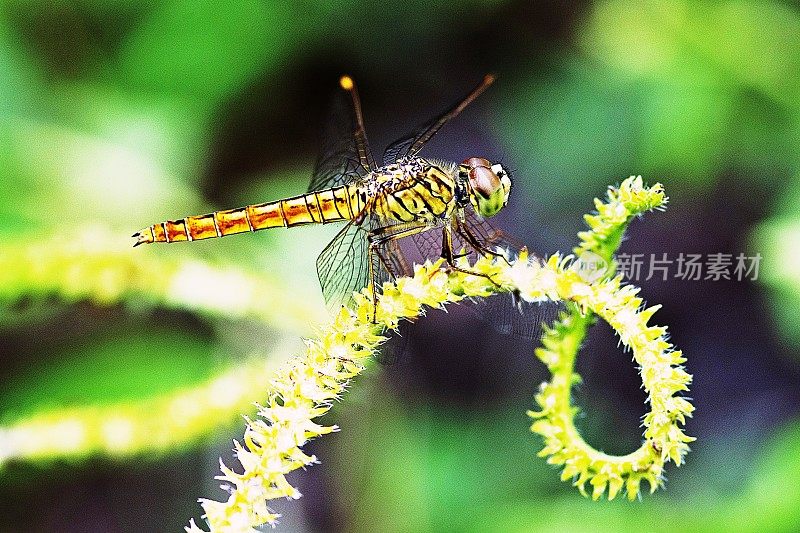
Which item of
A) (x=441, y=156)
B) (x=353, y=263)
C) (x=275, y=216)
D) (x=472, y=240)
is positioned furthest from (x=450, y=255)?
(x=441, y=156)

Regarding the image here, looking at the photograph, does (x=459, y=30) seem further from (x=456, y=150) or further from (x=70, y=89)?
(x=70, y=89)

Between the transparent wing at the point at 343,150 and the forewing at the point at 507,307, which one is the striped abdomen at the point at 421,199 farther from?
the transparent wing at the point at 343,150

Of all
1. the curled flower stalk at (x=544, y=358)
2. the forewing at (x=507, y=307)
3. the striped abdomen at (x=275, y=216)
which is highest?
the striped abdomen at (x=275, y=216)

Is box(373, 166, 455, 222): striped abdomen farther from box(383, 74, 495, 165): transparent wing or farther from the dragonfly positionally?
box(383, 74, 495, 165): transparent wing

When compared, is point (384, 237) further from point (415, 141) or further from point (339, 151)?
point (339, 151)

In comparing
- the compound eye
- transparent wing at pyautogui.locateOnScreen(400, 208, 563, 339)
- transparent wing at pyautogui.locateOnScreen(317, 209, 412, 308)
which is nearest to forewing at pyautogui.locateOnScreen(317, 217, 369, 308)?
transparent wing at pyautogui.locateOnScreen(317, 209, 412, 308)

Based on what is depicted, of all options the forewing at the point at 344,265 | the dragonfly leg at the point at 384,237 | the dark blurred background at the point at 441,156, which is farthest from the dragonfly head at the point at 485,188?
the dark blurred background at the point at 441,156

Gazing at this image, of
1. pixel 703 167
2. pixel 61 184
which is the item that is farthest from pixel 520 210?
pixel 61 184
